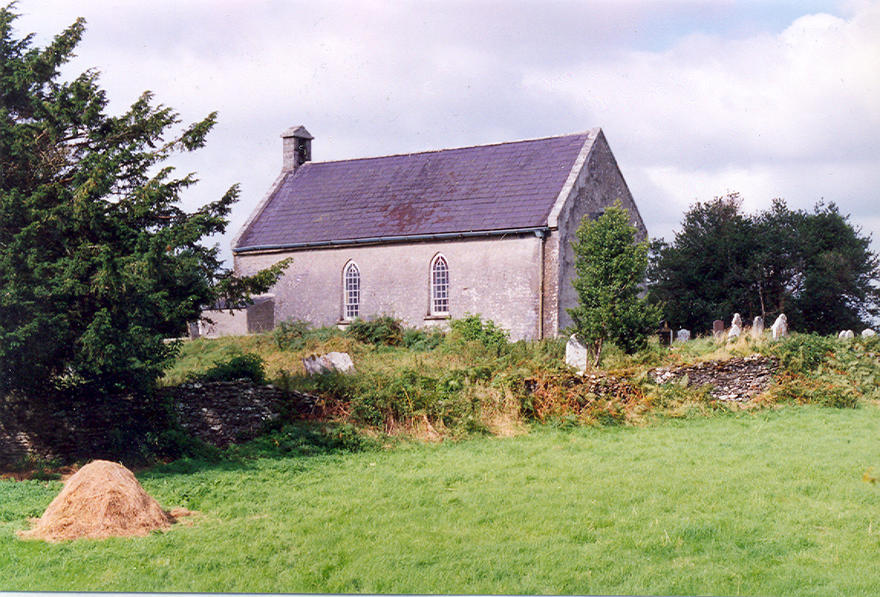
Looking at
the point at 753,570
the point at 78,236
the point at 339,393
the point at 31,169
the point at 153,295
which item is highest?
the point at 31,169

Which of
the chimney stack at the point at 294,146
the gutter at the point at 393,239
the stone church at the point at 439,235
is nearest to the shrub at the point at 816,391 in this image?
the stone church at the point at 439,235

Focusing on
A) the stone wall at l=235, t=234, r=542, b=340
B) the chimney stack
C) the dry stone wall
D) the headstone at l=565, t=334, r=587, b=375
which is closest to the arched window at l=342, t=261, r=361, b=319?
the stone wall at l=235, t=234, r=542, b=340

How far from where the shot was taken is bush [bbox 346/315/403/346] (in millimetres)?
26325

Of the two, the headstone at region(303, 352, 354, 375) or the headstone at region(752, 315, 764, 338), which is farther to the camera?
the headstone at region(752, 315, 764, 338)

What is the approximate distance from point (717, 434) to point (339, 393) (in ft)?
23.3

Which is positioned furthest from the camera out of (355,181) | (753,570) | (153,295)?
(355,181)

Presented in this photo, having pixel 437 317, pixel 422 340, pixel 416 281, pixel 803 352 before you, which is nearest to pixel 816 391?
pixel 803 352

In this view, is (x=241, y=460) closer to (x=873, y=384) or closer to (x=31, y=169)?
(x=31, y=169)

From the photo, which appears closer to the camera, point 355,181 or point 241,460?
point 241,460

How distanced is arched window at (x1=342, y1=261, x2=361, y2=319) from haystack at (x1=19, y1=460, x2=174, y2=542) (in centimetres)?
1995

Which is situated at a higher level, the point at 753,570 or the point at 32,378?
the point at 32,378

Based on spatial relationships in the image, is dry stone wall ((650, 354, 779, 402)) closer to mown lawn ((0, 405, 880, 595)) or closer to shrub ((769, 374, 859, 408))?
shrub ((769, 374, 859, 408))

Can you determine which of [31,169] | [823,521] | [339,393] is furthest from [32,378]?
[823,521]

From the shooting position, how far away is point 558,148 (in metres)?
29.0
